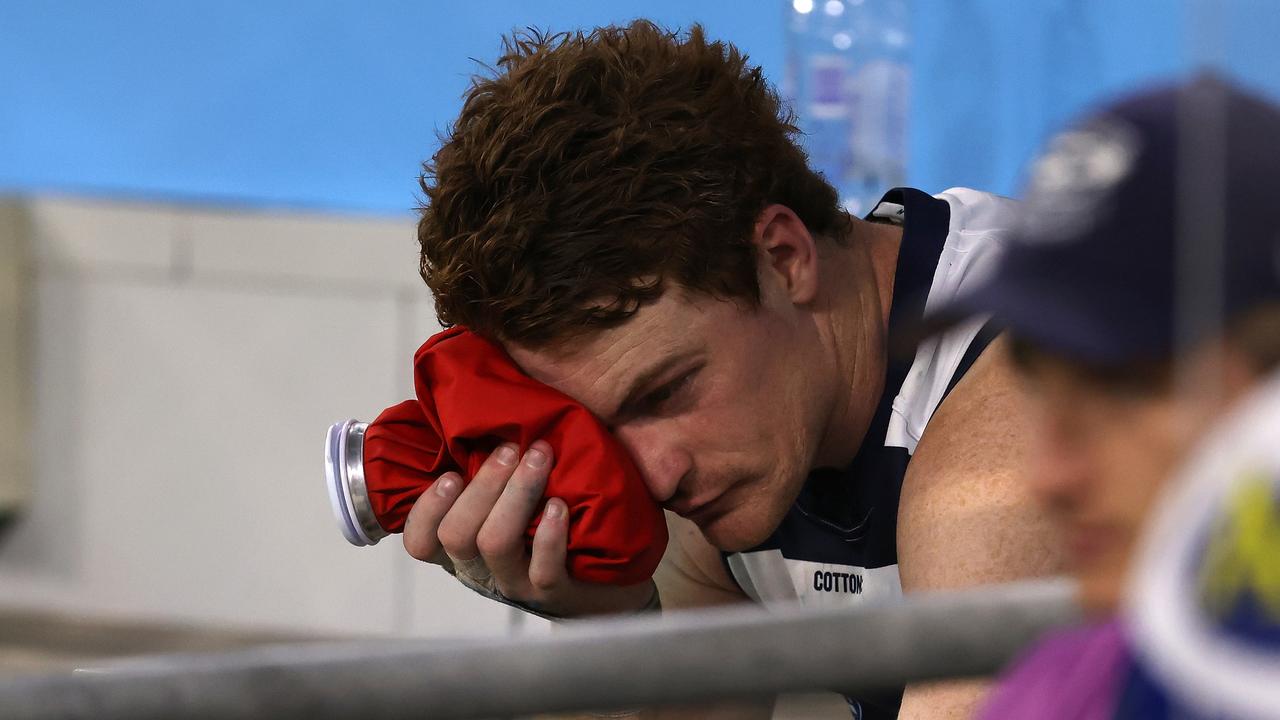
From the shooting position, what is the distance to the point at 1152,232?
36 centimetres

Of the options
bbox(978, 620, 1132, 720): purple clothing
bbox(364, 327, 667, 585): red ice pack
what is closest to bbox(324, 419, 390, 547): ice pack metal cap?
bbox(364, 327, 667, 585): red ice pack

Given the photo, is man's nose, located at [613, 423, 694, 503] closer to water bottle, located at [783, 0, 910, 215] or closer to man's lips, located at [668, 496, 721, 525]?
man's lips, located at [668, 496, 721, 525]

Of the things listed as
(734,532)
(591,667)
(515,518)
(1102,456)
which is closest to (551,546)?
(515,518)

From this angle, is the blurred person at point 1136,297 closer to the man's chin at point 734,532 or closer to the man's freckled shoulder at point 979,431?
the man's freckled shoulder at point 979,431

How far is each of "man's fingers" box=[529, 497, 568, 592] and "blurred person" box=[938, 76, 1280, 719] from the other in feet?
2.70

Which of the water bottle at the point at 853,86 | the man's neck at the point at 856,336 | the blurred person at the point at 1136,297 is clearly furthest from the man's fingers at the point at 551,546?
the water bottle at the point at 853,86

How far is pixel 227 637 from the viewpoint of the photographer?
10.5 ft

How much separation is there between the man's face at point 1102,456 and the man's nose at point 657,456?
79 centimetres

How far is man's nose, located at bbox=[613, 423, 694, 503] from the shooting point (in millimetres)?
1180

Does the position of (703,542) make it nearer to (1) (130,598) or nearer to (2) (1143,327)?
(2) (1143,327)

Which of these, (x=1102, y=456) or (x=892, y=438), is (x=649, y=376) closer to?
(x=892, y=438)

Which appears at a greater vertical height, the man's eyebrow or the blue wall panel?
the blue wall panel

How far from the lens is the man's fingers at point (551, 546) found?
120 centimetres

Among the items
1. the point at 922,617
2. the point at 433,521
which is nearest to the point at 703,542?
the point at 433,521
